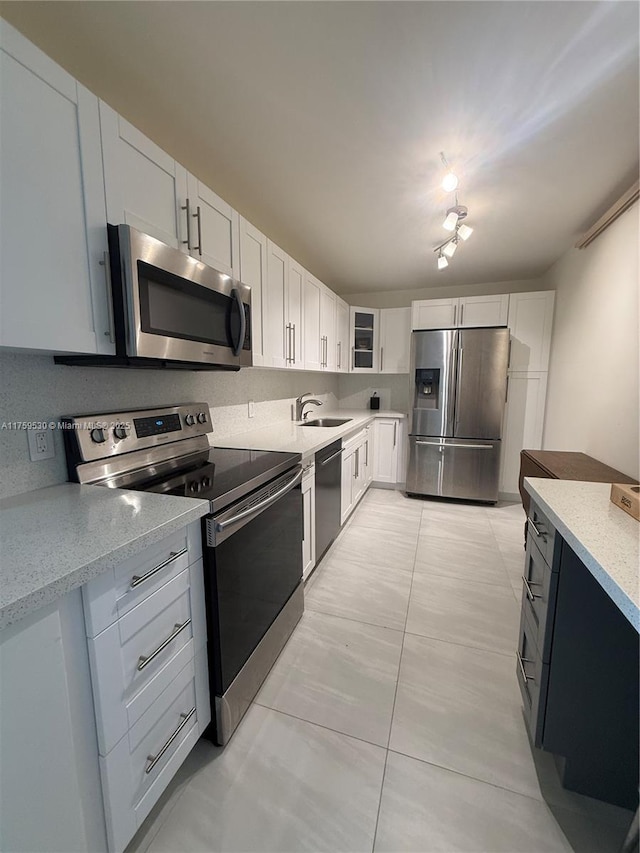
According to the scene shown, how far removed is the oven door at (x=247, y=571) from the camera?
112 centimetres

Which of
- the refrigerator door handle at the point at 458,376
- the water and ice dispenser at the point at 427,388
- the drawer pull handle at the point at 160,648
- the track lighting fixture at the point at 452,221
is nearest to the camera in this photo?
the drawer pull handle at the point at 160,648

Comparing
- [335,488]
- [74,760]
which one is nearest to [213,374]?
[335,488]

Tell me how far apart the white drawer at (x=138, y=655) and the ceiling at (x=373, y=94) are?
1.76 metres

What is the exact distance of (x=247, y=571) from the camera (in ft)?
4.28

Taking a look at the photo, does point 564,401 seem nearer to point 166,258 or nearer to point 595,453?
point 595,453

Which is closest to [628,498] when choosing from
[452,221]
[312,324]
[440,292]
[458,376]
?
[452,221]

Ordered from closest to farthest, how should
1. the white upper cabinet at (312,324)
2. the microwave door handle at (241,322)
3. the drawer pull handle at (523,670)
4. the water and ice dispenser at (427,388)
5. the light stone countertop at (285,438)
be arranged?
the drawer pull handle at (523,670) < the microwave door handle at (241,322) < the light stone countertop at (285,438) < the white upper cabinet at (312,324) < the water and ice dispenser at (427,388)

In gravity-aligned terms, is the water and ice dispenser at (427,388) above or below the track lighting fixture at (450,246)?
below

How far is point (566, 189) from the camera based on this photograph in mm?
1990

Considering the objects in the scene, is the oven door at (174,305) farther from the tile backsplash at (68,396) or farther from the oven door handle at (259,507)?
the oven door handle at (259,507)

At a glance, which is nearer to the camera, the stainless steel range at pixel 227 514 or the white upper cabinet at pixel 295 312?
the stainless steel range at pixel 227 514

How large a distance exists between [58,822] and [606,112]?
2.87 m

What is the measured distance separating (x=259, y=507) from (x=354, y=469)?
1887mm

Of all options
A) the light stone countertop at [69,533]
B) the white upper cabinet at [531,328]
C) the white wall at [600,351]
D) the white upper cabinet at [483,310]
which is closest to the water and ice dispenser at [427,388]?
the white upper cabinet at [483,310]
